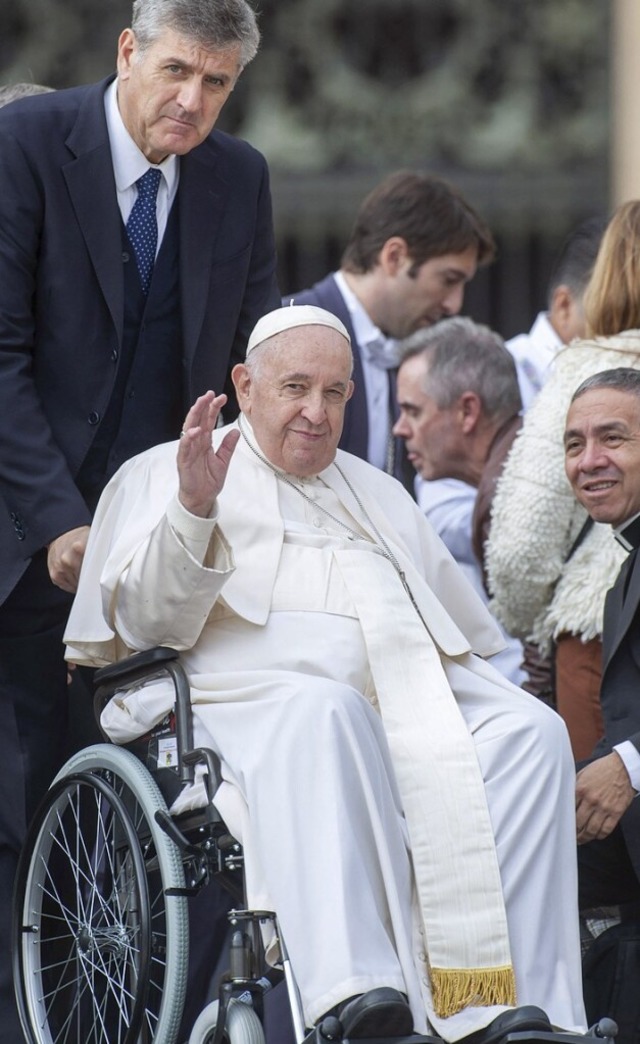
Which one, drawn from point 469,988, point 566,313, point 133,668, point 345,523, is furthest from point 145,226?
point 566,313

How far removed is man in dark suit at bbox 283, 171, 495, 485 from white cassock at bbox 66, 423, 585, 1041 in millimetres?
1724

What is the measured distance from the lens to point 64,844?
4719 millimetres

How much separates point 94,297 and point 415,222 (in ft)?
6.79

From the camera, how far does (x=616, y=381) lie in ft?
15.6

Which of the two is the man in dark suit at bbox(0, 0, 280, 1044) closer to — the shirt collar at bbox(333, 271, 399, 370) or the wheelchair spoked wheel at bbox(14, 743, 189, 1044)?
the wheelchair spoked wheel at bbox(14, 743, 189, 1044)

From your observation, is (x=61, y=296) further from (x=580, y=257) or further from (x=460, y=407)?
(x=580, y=257)

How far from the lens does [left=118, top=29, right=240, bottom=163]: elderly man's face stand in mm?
4465

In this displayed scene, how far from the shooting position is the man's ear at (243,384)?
4.63m

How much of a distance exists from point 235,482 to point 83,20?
14.8 feet

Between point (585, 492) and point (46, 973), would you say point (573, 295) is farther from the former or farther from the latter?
point (46, 973)

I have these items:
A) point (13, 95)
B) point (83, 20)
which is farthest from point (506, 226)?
point (13, 95)

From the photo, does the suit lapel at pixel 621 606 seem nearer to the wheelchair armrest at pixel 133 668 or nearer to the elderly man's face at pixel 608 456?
the elderly man's face at pixel 608 456

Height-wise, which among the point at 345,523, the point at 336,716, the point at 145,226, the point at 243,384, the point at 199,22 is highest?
the point at 199,22

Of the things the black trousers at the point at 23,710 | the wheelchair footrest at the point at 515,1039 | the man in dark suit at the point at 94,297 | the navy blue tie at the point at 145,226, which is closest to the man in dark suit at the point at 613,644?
the wheelchair footrest at the point at 515,1039
